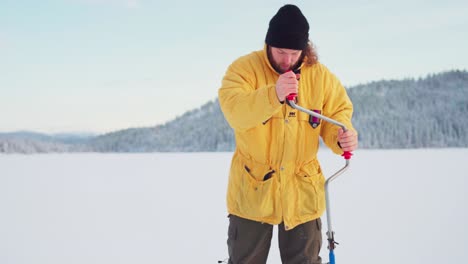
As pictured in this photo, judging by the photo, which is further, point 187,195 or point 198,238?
point 187,195

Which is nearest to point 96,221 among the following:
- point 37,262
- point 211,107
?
point 37,262

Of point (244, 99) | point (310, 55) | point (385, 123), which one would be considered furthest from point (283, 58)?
point (385, 123)

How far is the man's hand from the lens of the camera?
1.93 m

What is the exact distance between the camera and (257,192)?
2049 mm

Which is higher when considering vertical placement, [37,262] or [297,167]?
[297,167]

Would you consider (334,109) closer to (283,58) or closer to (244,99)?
(283,58)

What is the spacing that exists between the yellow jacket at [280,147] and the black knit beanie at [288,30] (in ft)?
0.38

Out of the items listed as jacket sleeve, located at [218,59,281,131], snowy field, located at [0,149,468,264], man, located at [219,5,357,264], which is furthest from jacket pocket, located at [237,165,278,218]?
snowy field, located at [0,149,468,264]

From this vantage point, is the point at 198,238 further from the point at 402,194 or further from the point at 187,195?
the point at 402,194

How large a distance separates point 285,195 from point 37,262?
288 cm

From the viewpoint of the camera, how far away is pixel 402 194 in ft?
23.8

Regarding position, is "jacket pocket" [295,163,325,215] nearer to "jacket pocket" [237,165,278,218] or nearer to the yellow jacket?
the yellow jacket

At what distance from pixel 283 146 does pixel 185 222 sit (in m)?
3.60

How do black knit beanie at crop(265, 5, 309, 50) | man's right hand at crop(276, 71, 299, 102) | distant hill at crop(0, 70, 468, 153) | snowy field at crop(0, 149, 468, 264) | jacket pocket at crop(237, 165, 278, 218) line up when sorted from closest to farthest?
man's right hand at crop(276, 71, 299, 102) → black knit beanie at crop(265, 5, 309, 50) → jacket pocket at crop(237, 165, 278, 218) → snowy field at crop(0, 149, 468, 264) → distant hill at crop(0, 70, 468, 153)
